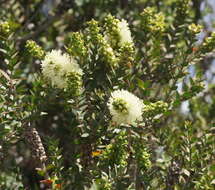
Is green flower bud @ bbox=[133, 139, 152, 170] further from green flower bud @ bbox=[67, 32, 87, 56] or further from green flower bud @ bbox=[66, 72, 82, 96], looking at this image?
green flower bud @ bbox=[67, 32, 87, 56]

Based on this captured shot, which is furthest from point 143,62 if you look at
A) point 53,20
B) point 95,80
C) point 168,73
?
point 53,20

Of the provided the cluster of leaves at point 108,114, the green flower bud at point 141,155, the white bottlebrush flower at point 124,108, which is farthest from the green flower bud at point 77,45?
the green flower bud at point 141,155

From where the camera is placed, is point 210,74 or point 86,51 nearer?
point 86,51

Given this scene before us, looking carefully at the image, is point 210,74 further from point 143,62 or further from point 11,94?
point 11,94

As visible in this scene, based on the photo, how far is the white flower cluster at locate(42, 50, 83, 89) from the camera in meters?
2.05

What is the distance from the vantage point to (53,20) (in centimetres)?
368


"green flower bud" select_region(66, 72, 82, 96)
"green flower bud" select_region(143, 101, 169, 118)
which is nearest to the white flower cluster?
"green flower bud" select_region(66, 72, 82, 96)

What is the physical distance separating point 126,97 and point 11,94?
0.54 metres

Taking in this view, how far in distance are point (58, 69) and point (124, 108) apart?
0.38 meters

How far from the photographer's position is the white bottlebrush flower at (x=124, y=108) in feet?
6.46

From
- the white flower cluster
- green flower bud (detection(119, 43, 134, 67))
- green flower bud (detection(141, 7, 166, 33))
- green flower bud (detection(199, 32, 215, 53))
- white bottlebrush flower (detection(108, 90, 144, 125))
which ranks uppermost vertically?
green flower bud (detection(141, 7, 166, 33))

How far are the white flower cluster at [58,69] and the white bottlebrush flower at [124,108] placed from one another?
0.72 ft

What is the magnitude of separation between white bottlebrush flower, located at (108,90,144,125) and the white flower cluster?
8.7 inches

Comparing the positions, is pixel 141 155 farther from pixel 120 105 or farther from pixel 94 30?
pixel 94 30
